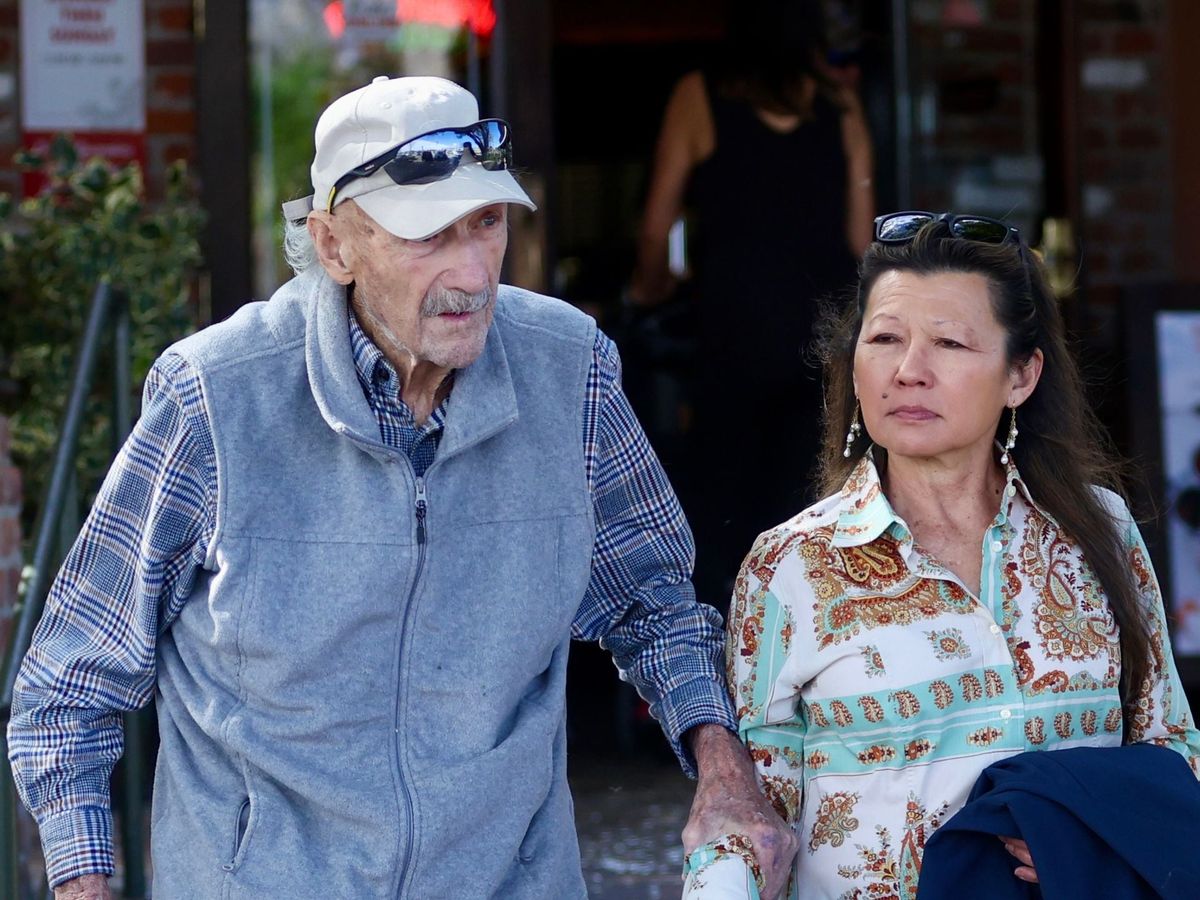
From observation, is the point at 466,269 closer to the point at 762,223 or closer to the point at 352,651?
the point at 352,651

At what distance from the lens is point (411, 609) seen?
93.8 inches

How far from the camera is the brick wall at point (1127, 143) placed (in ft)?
19.9

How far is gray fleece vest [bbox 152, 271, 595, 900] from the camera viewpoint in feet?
7.70

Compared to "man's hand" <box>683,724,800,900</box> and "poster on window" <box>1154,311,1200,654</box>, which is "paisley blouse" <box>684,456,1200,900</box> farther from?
"poster on window" <box>1154,311,1200,654</box>

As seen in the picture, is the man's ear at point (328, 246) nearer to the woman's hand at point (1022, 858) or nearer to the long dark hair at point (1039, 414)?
the long dark hair at point (1039, 414)

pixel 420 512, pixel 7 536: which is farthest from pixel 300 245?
pixel 7 536

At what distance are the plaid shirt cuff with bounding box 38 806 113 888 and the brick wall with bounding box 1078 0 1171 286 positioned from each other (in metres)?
4.39

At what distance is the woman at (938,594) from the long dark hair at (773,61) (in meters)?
2.43

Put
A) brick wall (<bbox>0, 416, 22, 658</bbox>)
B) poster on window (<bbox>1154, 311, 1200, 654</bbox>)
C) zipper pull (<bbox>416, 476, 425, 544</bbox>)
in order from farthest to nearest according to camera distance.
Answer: poster on window (<bbox>1154, 311, 1200, 654</bbox>) → brick wall (<bbox>0, 416, 22, 658</bbox>) → zipper pull (<bbox>416, 476, 425, 544</bbox>)

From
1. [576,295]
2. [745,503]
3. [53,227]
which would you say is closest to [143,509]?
[53,227]

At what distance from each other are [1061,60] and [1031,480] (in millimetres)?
3557

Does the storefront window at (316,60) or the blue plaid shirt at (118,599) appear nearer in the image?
the blue plaid shirt at (118,599)

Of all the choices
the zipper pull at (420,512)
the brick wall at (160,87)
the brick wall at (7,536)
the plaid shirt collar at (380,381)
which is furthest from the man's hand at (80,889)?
the brick wall at (160,87)

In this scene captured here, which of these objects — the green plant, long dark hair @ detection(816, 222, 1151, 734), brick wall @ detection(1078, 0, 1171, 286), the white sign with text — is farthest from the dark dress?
long dark hair @ detection(816, 222, 1151, 734)
